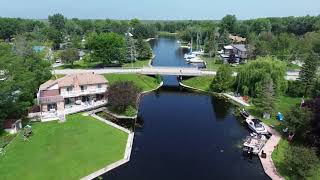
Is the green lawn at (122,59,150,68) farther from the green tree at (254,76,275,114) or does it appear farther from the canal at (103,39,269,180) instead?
the green tree at (254,76,275,114)

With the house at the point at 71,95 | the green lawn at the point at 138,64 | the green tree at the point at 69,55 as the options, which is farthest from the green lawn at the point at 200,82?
the green tree at the point at 69,55

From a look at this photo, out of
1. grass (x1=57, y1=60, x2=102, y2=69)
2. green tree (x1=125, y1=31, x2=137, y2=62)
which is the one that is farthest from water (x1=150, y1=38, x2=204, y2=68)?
grass (x1=57, y1=60, x2=102, y2=69)

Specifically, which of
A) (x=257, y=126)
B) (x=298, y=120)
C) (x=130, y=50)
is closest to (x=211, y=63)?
(x=130, y=50)

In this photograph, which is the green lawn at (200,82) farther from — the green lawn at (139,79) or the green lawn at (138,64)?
the green lawn at (138,64)

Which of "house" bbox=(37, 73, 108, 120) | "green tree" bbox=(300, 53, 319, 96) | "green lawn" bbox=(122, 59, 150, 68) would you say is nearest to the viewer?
"house" bbox=(37, 73, 108, 120)

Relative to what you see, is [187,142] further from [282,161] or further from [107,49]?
[107,49]

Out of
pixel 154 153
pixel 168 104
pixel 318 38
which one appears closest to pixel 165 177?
pixel 154 153
